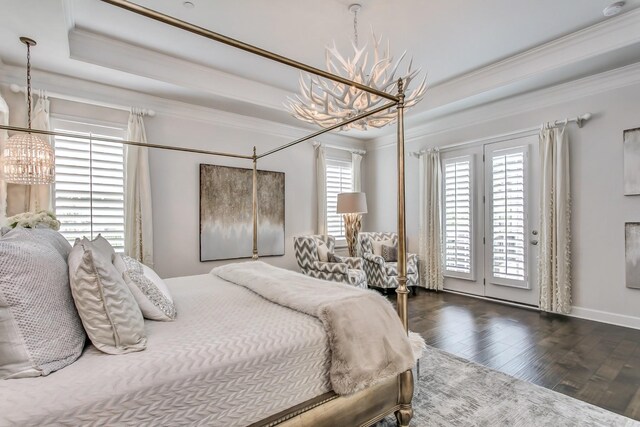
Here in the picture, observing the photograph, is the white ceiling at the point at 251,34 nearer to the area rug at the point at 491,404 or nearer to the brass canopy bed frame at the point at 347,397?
the brass canopy bed frame at the point at 347,397

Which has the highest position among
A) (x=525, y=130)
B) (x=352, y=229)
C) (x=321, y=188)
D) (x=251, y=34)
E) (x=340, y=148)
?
(x=251, y=34)

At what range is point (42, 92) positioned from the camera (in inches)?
133

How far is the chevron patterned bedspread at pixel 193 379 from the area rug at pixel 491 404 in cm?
92

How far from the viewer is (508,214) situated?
4.42 meters

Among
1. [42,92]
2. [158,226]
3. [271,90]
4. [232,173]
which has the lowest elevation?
[158,226]

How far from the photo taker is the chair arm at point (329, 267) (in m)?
4.16

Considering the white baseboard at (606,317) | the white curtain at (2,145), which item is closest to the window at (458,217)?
the white baseboard at (606,317)

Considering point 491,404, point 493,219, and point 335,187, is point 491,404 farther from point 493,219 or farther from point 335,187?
point 335,187

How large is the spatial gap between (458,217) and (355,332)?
402 cm

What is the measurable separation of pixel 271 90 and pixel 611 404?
456 centimetres

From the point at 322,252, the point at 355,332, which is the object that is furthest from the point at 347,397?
the point at 322,252

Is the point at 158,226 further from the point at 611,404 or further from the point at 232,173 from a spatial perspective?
the point at 611,404

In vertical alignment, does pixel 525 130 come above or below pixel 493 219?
above

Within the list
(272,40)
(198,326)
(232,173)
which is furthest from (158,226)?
(198,326)
